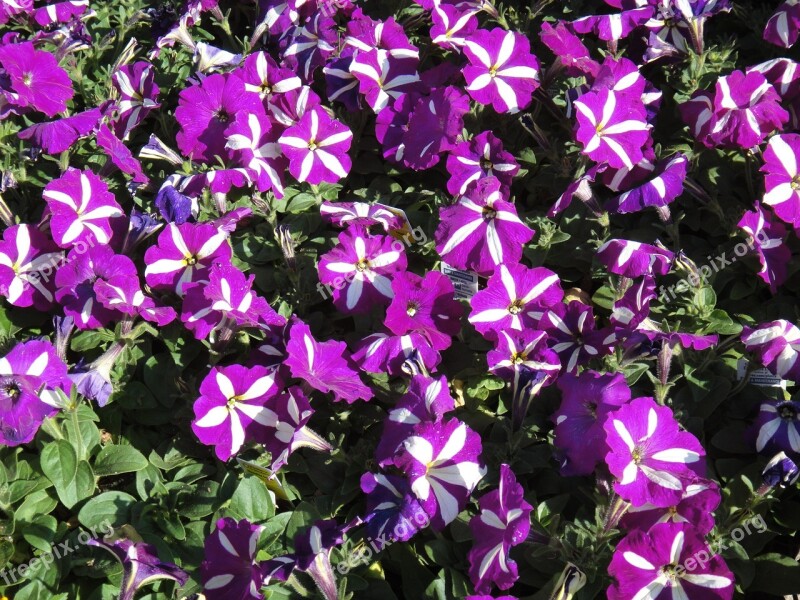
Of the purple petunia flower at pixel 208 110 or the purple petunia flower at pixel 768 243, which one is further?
the purple petunia flower at pixel 208 110

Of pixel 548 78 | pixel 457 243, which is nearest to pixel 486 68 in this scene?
pixel 548 78

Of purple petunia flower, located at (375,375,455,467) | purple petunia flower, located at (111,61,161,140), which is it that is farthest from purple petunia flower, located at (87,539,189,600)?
purple petunia flower, located at (111,61,161,140)

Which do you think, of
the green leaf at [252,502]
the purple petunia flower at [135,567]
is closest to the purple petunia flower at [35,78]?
the green leaf at [252,502]

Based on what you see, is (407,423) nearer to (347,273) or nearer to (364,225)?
(347,273)

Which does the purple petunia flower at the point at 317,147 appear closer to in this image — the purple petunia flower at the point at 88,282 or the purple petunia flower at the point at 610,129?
the purple petunia flower at the point at 88,282

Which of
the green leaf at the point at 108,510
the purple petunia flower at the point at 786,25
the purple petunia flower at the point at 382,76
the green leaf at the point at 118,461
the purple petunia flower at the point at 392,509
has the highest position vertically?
the purple petunia flower at the point at 786,25

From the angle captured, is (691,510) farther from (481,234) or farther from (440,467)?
(481,234)
